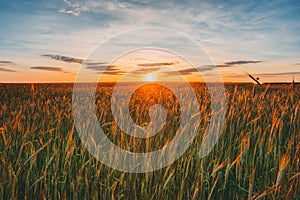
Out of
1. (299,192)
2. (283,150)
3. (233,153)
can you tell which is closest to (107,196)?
(233,153)

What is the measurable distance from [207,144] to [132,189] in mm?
987

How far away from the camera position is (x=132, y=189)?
6.73ft

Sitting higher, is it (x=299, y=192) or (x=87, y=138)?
(x=87, y=138)

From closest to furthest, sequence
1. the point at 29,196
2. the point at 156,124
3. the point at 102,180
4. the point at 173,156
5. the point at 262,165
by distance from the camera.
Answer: the point at 29,196
the point at 102,180
the point at 173,156
the point at 262,165
the point at 156,124

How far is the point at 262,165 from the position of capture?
2557 mm

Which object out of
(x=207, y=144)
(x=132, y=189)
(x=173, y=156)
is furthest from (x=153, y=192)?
(x=207, y=144)

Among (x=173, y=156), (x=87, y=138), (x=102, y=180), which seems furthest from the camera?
(x=87, y=138)

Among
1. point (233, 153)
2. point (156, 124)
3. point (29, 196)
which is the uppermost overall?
point (156, 124)

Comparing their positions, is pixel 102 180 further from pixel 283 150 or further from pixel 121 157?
pixel 283 150

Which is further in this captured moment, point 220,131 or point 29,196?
point 220,131

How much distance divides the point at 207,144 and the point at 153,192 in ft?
2.85

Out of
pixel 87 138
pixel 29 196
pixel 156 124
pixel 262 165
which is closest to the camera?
pixel 29 196

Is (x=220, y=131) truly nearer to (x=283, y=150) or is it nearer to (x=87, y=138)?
(x=283, y=150)

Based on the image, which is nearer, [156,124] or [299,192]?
[299,192]
